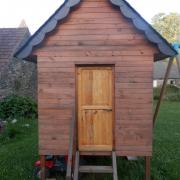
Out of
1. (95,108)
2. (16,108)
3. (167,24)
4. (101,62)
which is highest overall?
(167,24)

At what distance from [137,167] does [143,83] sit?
2.59 m

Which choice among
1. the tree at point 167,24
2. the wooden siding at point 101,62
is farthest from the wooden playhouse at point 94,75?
the tree at point 167,24

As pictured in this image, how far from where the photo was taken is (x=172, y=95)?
33656 millimetres

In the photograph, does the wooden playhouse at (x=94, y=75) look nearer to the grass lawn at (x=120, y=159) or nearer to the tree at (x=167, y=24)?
the grass lawn at (x=120, y=159)

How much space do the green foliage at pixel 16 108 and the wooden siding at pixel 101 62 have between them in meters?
10.1

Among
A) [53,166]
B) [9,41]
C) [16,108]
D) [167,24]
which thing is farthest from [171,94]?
[167,24]

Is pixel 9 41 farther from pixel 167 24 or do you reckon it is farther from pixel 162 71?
pixel 167 24

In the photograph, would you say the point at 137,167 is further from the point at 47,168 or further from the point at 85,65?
the point at 85,65

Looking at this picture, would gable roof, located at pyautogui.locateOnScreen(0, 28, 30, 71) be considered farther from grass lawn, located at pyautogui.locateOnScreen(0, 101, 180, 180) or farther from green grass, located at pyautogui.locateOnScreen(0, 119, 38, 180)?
grass lawn, located at pyautogui.locateOnScreen(0, 101, 180, 180)

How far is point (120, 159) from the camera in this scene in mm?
9453

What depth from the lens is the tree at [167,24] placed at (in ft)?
196

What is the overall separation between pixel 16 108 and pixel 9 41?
4.74 metres

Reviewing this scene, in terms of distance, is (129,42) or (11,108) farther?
(11,108)

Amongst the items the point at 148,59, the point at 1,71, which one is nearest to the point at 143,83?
the point at 148,59
